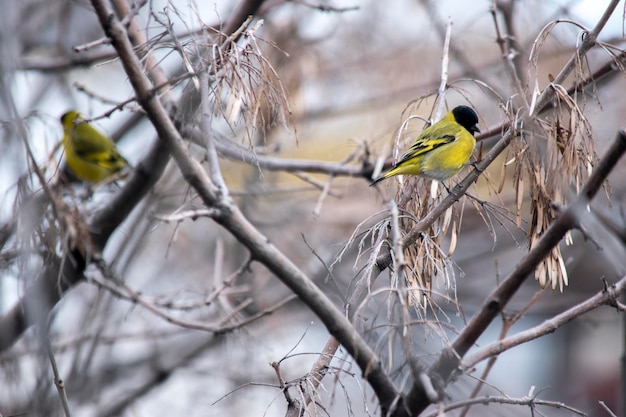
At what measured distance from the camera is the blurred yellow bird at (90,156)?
15.9ft

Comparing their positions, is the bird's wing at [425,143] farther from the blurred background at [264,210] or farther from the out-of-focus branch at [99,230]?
the out-of-focus branch at [99,230]

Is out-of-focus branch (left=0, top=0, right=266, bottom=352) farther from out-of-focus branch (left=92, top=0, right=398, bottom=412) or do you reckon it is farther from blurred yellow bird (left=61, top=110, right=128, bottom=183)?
blurred yellow bird (left=61, top=110, right=128, bottom=183)

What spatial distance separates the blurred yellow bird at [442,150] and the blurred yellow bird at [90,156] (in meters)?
2.69

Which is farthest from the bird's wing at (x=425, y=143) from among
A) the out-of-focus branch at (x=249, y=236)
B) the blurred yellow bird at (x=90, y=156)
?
the blurred yellow bird at (x=90, y=156)

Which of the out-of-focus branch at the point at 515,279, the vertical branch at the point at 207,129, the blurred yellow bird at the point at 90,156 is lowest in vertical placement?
the out-of-focus branch at the point at 515,279

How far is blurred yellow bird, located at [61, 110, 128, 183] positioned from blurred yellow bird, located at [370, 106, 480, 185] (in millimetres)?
2688

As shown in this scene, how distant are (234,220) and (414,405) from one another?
653mm

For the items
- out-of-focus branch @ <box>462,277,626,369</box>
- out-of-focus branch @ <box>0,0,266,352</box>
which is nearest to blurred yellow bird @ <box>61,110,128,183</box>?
out-of-focus branch @ <box>0,0,266,352</box>

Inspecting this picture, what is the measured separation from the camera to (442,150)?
2.62 metres

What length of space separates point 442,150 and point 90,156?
127 inches

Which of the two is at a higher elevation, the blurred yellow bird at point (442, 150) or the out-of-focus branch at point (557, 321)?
the blurred yellow bird at point (442, 150)

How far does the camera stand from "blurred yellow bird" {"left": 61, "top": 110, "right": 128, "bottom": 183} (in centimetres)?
486

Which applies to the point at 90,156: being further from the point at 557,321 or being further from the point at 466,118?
the point at 557,321

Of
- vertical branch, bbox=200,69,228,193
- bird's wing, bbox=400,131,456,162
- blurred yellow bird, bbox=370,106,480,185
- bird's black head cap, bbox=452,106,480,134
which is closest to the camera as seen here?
vertical branch, bbox=200,69,228,193
